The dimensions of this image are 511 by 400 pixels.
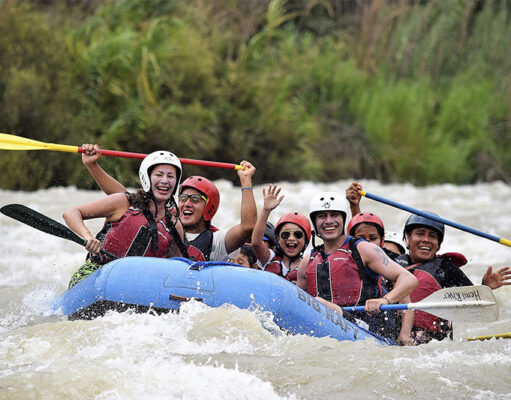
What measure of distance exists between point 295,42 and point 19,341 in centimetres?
1399

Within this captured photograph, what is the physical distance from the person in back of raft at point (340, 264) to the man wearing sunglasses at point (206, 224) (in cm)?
54

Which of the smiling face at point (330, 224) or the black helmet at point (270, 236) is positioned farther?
the black helmet at point (270, 236)

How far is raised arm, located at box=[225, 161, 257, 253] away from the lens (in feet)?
17.4

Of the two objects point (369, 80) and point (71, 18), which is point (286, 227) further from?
point (369, 80)

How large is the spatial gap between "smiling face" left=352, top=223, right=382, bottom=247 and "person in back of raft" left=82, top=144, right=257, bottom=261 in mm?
755

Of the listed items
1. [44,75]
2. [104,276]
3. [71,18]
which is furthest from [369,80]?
[104,276]

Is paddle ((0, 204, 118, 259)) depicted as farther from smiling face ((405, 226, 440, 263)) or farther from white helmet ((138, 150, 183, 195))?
smiling face ((405, 226, 440, 263))

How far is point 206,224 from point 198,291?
129 centimetres

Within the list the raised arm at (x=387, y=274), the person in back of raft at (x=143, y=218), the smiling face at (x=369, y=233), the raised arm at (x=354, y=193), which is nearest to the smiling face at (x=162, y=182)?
the person in back of raft at (x=143, y=218)

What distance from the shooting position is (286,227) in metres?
5.63

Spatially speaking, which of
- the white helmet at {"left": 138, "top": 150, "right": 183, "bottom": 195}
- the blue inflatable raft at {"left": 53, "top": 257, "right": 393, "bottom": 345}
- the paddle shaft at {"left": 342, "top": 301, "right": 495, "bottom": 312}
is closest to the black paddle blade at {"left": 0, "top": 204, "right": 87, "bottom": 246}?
the white helmet at {"left": 138, "top": 150, "right": 183, "bottom": 195}

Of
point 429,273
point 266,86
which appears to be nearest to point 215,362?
point 429,273

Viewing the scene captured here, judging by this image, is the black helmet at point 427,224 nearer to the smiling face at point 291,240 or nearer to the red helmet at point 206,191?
the smiling face at point 291,240

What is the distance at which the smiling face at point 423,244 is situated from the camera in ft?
18.3
